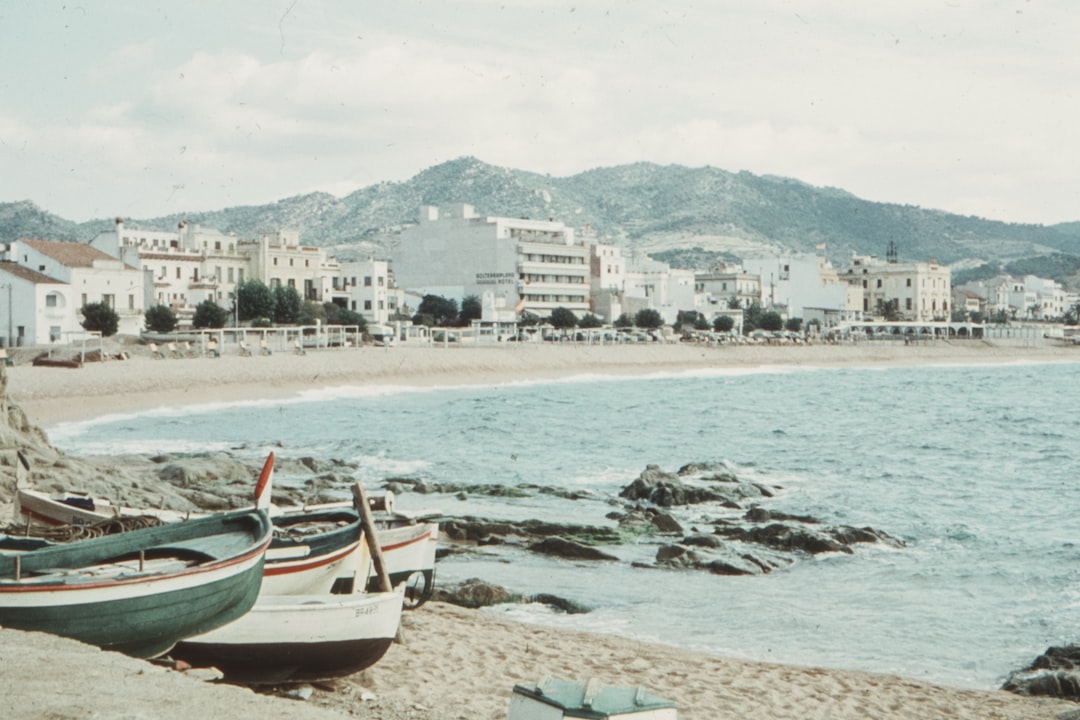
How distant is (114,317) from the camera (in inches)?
2156

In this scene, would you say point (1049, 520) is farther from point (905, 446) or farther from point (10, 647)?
point (10, 647)

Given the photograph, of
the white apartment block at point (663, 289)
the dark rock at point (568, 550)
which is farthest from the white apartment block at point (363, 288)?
the dark rock at point (568, 550)

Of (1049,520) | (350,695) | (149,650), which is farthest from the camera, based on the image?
(1049,520)

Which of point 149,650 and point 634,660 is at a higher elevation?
point 149,650

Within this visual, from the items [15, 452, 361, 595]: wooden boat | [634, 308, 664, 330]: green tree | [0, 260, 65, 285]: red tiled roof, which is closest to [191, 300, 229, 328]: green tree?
[0, 260, 65, 285]: red tiled roof

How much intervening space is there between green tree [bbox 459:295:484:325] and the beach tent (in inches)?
3464

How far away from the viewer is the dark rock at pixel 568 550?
659 inches

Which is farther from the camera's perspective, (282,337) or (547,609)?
(282,337)

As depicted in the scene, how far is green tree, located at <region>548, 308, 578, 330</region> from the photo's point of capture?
94.6 m

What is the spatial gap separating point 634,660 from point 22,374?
33918 millimetres

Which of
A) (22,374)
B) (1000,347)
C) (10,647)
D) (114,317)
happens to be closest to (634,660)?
(10,647)

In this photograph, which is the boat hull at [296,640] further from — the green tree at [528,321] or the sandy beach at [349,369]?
the green tree at [528,321]

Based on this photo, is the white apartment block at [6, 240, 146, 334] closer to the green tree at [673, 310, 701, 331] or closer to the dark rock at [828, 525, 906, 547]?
the dark rock at [828, 525, 906, 547]

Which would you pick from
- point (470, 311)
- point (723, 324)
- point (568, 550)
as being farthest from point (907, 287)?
point (568, 550)
